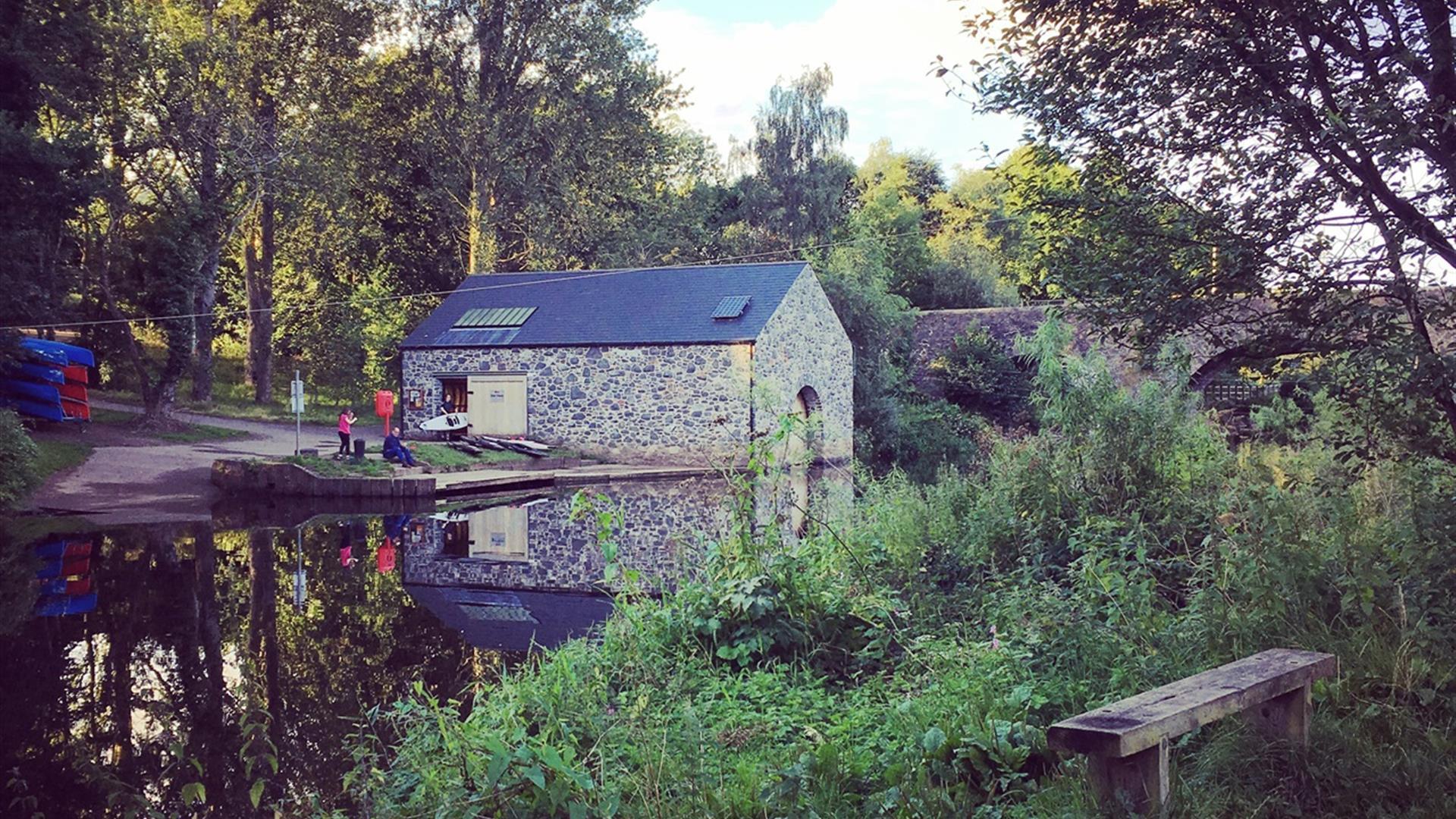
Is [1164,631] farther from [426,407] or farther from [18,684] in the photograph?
[426,407]

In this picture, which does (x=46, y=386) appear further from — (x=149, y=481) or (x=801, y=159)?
(x=801, y=159)

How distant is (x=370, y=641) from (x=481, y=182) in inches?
854

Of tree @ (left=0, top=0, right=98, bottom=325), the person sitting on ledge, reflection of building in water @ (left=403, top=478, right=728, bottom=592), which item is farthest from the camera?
the person sitting on ledge

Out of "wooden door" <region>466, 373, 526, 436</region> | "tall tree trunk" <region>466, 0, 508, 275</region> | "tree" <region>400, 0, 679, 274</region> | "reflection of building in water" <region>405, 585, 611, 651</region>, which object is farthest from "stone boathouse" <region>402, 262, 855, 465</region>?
"reflection of building in water" <region>405, 585, 611, 651</region>

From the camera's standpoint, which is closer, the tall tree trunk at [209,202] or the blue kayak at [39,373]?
the blue kayak at [39,373]

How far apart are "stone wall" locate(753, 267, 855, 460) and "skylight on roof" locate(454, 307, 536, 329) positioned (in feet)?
19.3

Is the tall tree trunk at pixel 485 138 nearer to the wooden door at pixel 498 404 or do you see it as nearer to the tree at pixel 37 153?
the wooden door at pixel 498 404

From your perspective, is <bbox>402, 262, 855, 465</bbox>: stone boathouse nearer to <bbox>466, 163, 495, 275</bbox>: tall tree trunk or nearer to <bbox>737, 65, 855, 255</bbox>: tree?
<bbox>466, 163, 495, 275</bbox>: tall tree trunk

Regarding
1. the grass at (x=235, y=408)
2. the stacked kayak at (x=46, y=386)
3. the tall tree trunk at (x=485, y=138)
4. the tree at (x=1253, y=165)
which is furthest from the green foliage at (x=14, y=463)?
the tree at (x=1253, y=165)

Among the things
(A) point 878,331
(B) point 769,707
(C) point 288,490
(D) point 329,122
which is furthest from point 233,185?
(B) point 769,707

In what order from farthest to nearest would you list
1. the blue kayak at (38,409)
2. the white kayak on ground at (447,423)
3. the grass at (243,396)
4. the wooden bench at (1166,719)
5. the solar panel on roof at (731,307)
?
the grass at (243,396)
the white kayak on ground at (447,423)
the solar panel on roof at (731,307)
the blue kayak at (38,409)
the wooden bench at (1166,719)

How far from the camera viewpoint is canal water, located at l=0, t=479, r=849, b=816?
4.93m

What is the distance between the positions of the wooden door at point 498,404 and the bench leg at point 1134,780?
70.7 feet

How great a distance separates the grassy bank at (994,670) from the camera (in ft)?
11.4
